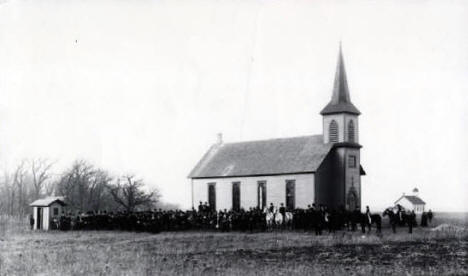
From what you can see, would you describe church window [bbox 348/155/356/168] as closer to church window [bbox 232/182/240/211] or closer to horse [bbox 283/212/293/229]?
horse [bbox 283/212/293/229]

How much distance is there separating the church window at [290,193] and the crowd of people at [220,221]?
582 centimetres

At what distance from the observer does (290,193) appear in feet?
148

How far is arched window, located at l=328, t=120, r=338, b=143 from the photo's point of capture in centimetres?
4528

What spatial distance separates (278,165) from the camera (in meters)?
46.7

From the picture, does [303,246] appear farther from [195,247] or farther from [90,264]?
[90,264]

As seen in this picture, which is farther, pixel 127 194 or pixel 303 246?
pixel 127 194

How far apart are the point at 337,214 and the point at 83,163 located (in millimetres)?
41171

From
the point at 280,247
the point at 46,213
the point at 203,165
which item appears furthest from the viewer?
the point at 203,165

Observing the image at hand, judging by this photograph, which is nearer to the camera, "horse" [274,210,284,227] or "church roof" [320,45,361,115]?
"horse" [274,210,284,227]

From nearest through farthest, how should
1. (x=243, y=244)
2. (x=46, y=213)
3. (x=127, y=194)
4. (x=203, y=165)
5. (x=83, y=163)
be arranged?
(x=243, y=244) < (x=46, y=213) < (x=203, y=165) < (x=127, y=194) < (x=83, y=163)

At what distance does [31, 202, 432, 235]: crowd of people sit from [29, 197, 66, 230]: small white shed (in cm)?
41

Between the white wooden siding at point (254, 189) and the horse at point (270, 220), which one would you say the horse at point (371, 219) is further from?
the white wooden siding at point (254, 189)

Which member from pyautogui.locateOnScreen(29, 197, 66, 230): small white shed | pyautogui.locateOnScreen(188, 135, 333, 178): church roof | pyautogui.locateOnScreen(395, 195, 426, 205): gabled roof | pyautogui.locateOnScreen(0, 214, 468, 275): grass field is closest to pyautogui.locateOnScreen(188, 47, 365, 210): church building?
pyautogui.locateOnScreen(188, 135, 333, 178): church roof

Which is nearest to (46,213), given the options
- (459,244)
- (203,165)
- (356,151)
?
(203,165)
